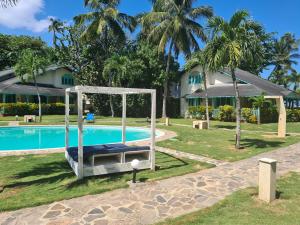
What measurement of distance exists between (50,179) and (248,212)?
208 inches

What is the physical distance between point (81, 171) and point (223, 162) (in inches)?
203

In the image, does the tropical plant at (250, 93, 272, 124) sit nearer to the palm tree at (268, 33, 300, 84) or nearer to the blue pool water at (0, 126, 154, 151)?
the blue pool water at (0, 126, 154, 151)

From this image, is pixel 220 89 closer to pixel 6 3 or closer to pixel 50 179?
pixel 50 179

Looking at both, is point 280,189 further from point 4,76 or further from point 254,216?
point 4,76

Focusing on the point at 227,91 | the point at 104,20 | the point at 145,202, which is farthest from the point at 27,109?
the point at 145,202

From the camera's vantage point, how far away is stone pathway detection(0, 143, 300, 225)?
5.38 m

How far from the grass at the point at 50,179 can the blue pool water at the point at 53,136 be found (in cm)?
598

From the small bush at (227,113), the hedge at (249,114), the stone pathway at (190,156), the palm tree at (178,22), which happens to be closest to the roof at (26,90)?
the palm tree at (178,22)

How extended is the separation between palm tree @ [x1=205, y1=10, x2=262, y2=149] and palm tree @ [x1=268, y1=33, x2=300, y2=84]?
4115cm

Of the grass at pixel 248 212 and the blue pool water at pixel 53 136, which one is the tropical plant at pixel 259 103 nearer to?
the blue pool water at pixel 53 136

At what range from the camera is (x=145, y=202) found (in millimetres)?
6211

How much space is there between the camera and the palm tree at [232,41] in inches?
470

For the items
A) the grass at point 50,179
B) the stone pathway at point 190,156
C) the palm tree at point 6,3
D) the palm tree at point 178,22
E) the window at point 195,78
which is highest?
the palm tree at point 178,22

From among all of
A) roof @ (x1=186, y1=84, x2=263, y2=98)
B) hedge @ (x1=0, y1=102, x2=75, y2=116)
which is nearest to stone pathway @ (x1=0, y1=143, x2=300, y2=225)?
roof @ (x1=186, y1=84, x2=263, y2=98)
